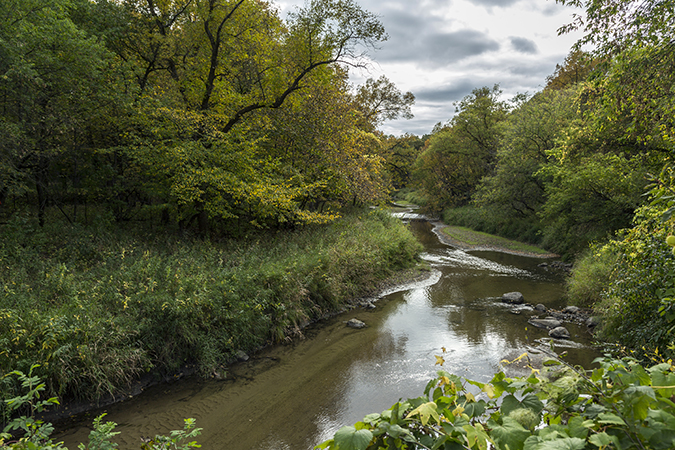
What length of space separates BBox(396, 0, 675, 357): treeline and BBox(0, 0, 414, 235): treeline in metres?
7.82

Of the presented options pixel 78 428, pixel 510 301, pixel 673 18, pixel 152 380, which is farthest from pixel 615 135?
pixel 78 428

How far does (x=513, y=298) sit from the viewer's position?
43.1ft

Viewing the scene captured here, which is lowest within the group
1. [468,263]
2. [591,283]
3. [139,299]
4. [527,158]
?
[468,263]

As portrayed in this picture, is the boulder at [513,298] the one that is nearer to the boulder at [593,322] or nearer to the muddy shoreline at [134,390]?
the boulder at [593,322]

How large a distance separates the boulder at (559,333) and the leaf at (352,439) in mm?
10449

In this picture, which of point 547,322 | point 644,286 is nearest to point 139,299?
point 644,286

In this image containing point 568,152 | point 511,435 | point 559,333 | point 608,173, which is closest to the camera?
point 511,435


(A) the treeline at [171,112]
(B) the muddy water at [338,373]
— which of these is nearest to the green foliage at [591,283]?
(B) the muddy water at [338,373]

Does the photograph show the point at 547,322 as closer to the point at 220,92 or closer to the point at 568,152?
the point at 568,152

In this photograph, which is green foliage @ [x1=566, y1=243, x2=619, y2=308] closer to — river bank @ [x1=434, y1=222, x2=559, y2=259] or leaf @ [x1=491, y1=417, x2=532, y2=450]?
river bank @ [x1=434, y1=222, x2=559, y2=259]

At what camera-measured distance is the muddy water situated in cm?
611

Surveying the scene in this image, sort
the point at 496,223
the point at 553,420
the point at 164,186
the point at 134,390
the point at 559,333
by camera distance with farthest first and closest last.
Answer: the point at 496,223 < the point at 164,186 < the point at 559,333 < the point at 134,390 < the point at 553,420

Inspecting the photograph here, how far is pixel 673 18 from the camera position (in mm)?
7109

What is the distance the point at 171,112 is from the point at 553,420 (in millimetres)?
12298
